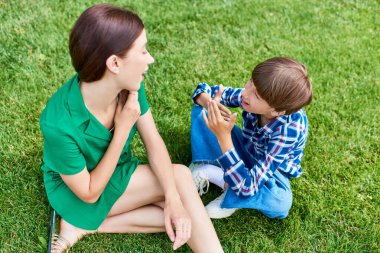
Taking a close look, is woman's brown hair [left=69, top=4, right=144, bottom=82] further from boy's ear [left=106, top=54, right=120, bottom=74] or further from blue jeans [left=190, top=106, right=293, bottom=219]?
blue jeans [left=190, top=106, right=293, bottom=219]

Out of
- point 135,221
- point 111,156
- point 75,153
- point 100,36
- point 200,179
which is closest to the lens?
point 100,36

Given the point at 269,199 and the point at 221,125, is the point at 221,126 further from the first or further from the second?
the point at 269,199

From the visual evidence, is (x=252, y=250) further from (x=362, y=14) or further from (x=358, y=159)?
(x=362, y=14)

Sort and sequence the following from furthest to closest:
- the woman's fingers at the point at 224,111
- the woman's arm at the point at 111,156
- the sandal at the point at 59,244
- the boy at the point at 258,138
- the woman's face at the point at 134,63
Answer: the woman's fingers at the point at 224,111
the sandal at the point at 59,244
the boy at the point at 258,138
the woman's arm at the point at 111,156
the woman's face at the point at 134,63

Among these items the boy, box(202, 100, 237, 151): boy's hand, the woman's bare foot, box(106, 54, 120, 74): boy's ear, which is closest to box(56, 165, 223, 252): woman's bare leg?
the woman's bare foot

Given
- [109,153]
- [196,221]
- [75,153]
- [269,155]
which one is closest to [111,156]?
[109,153]

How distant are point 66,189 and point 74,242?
0.34 metres

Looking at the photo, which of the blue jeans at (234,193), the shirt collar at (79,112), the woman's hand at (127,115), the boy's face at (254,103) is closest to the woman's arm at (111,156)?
the woman's hand at (127,115)

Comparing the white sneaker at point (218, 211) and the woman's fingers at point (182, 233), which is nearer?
the woman's fingers at point (182, 233)

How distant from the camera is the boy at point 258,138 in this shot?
232 centimetres

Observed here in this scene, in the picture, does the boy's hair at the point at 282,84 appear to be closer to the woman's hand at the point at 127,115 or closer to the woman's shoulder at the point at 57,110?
the woman's hand at the point at 127,115

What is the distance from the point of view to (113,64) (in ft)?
6.29

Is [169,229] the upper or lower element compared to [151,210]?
upper

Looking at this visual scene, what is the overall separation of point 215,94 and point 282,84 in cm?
63
